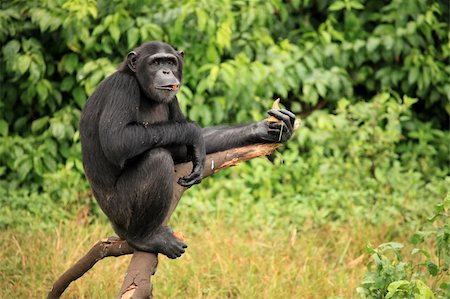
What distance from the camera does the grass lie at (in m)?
5.39

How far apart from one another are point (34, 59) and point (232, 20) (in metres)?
1.84

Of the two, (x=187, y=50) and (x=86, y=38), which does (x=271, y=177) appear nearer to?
(x=187, y=50)

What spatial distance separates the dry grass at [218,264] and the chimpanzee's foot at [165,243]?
3.09 ft

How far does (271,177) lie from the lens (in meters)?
7.34

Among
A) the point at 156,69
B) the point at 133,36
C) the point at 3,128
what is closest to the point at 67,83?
the point at 3,128

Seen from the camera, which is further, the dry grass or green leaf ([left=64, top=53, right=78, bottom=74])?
green leaf ([left=64, top=53, right=78, bottom=74])

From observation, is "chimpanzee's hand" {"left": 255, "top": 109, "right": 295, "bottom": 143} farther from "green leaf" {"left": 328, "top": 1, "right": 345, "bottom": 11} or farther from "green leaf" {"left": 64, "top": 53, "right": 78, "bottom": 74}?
"green leaf" {"left": 328, "top": 1, "right": 345, "bottom": 11}

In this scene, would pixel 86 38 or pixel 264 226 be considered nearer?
pixel 264 226

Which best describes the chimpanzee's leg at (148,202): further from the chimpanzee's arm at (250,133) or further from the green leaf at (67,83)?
the green leaf at (67,83)

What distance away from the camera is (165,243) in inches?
172

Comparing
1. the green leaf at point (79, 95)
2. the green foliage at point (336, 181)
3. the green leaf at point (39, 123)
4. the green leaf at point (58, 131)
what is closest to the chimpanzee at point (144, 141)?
the green foliage at point (336, 181)

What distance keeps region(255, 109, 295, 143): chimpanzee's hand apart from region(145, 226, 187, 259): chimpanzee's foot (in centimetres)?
81

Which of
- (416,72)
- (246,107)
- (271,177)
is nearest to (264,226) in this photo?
(271,177)

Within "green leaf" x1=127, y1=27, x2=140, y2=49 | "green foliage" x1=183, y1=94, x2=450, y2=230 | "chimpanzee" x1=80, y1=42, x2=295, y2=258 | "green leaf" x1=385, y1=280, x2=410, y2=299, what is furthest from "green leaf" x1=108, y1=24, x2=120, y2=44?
"green leaf" x1=385, y1=280, x2=410, y2=299
